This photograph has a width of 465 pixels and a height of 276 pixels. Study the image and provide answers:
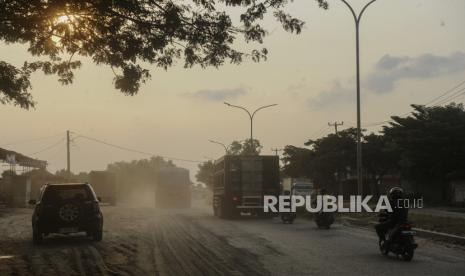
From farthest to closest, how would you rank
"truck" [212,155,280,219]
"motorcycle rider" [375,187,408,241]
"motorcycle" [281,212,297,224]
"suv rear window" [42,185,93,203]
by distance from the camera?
"truck" [212,155,280,219]
"motorcycle" [281,212,297,224]
"suv rear window" [42,185,93,203]
"motorcycle rider" [375,187,408,241]

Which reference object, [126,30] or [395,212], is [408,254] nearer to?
[395,212]

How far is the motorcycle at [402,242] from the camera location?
1163 cm

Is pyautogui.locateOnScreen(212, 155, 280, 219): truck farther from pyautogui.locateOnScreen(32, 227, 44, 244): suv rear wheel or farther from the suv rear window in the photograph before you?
pyautogui.locateOnScreen(32, 227, 44, 244): suv rear wheel

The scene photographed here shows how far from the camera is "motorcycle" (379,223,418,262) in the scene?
11.6m

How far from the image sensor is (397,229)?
12.0 metres

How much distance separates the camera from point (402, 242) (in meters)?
11.8

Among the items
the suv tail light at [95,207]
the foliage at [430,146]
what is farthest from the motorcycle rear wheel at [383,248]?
the foliage at [430,146]

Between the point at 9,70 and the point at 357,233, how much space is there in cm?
1199

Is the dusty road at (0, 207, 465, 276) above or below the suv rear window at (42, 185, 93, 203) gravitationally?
below

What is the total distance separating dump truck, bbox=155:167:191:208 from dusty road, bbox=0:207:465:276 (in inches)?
1405

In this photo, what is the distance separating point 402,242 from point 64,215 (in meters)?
8.78

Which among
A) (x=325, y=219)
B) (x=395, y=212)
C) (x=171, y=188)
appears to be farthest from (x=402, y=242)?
(x=171, y=188)

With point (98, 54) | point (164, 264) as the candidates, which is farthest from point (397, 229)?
point (98, 54)

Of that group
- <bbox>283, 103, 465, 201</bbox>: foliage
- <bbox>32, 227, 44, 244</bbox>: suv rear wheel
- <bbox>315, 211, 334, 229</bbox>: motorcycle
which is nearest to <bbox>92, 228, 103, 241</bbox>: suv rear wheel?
<bbox>32, 227, 44, 244</bbox>: suv rear wheel
